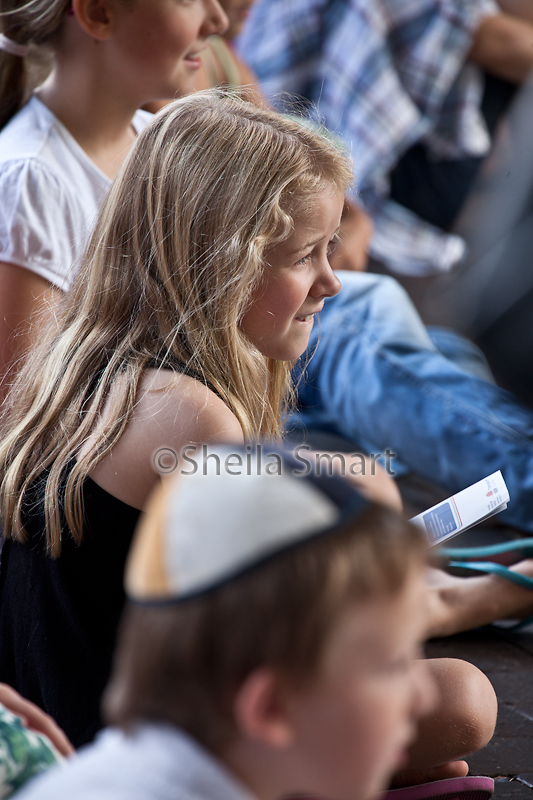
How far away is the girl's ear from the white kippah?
0.45ft

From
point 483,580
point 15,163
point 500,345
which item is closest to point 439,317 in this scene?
point 500,345

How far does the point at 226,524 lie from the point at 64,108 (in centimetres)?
122

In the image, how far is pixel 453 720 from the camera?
0.97 metres

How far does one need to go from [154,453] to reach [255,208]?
1.05 feet

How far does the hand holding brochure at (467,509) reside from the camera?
0.86 metres

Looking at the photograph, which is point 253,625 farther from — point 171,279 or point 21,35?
point 21,35

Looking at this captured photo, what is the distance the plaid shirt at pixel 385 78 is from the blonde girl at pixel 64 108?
1445mm

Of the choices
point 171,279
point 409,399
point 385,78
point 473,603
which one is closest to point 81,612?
point 171,279

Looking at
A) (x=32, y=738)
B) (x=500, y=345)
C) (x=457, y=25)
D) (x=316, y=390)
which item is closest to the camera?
(x=32, y=738)

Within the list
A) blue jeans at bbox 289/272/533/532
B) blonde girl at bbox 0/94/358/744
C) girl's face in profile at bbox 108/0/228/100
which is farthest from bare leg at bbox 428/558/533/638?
girl's face in profile at bbox 108/0/228/100

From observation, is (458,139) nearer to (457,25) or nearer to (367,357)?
(457,25)

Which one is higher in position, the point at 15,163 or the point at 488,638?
the point at 15,163

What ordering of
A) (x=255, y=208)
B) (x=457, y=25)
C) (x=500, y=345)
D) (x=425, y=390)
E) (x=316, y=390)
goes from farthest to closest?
(x=457, y=25)
(x=500, y=345)
(x=316, y=390)
(x=425, y=390)
(x=255, y=208)

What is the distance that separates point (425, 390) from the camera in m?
1.96
